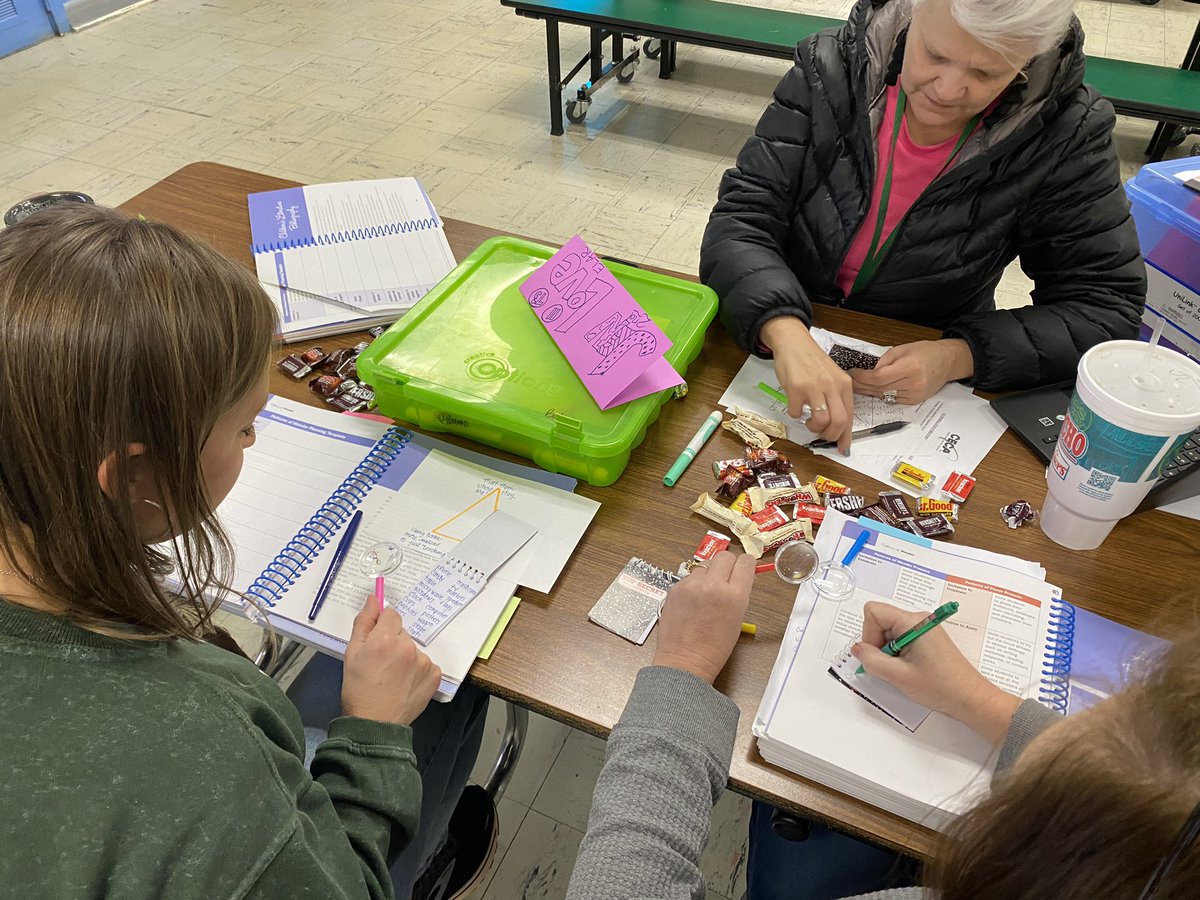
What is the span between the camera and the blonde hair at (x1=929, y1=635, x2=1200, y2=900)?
0.44 metres

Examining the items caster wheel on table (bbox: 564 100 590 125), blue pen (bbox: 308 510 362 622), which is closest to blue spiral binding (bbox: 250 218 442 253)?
blue pen (bbox: 308 510 362 622)

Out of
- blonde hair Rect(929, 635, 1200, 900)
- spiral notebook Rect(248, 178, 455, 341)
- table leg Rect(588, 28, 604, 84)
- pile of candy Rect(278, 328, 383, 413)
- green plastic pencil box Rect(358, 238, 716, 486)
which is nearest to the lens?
blonde hair Rect(929, 635, 1200, 900)

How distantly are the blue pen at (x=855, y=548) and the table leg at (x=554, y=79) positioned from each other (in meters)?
2.87

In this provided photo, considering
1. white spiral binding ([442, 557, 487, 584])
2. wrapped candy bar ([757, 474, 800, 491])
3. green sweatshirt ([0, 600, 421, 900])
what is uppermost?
green sweatshirt ([0, 600, 421, 900])

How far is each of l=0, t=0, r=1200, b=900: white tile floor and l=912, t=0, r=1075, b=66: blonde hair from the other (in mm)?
1671

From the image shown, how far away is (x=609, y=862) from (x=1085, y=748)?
0.40 metres

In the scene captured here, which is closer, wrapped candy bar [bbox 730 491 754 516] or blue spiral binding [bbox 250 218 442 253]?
wrapped candy bar [bbox 730 491 754 516]

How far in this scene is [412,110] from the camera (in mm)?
3660

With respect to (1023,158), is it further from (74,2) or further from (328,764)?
(74,2)

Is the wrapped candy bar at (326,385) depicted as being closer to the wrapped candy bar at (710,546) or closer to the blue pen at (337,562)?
the blue pen at (337,562)

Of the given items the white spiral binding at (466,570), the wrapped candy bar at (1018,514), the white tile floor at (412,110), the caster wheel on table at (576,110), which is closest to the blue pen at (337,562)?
the white spiral binding at (466,570)

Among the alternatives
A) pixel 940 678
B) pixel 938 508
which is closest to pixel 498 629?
pixel 940 678

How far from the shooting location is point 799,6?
4.69 m

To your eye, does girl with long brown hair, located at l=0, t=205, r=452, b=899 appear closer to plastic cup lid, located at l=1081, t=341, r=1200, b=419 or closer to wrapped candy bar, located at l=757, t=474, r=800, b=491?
wrapped candy bar, located at l=757, t=474, r=800, b=491
